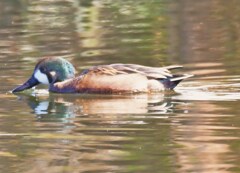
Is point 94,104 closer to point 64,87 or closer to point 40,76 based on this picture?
point 64,87

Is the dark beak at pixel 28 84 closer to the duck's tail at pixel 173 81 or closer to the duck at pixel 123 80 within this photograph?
the duck at pixel 123 80

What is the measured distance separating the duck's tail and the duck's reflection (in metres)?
0.24

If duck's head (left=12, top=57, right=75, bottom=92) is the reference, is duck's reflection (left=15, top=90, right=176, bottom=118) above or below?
below

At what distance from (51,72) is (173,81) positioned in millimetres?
1609

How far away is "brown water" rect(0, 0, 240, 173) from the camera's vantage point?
7.82 meters

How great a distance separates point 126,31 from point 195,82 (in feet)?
19.6

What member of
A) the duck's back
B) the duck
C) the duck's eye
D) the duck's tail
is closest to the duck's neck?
the duck

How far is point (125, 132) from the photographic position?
891cm

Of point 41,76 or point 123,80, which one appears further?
point 41,76

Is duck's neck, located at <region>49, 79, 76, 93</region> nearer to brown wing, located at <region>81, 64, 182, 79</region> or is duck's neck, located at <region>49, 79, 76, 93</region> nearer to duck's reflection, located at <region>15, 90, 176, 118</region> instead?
duck's reflection, located at <region>15, 90, 176, 118</region>

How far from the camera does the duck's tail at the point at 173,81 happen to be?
1154 centimetres

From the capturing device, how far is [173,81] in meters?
11.6

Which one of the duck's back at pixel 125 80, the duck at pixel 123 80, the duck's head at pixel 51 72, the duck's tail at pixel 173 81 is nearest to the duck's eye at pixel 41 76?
the duck's head at pixel 51 72

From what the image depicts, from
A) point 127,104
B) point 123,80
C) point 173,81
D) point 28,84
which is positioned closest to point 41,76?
point 28,84
